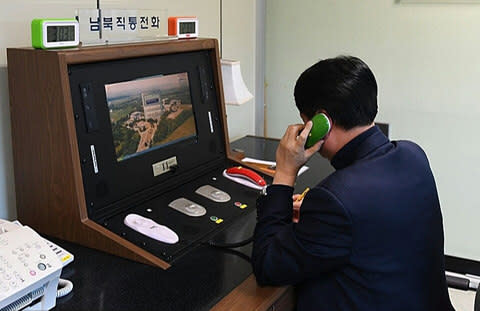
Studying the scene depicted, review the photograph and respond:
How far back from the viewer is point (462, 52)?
2.71 metres

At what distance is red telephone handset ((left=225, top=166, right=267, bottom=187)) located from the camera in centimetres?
172

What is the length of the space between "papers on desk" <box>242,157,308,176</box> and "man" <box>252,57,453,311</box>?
1.92 ft

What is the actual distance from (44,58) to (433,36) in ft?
6.79

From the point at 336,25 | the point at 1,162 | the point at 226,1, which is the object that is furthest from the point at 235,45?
the point at 1,162

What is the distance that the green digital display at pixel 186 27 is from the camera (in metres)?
1.75

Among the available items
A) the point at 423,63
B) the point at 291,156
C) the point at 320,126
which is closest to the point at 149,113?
the point at 291,156

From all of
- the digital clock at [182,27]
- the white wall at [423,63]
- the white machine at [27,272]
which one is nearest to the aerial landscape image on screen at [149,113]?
the digital clock at [182,27]

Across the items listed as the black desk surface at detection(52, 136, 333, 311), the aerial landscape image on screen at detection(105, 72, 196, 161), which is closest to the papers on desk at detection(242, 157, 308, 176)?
the aerial landscape image on screen at detection(105, 72, 196, 161)

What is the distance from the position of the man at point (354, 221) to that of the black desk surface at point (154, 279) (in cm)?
10

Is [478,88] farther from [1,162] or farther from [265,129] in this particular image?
[1,162]

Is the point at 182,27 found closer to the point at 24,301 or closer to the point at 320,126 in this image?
the point at 320,126

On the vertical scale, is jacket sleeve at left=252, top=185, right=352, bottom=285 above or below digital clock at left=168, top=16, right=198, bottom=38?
below

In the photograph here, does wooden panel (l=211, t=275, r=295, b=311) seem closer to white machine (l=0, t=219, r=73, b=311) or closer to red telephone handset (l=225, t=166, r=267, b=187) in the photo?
white machine (l=0, t=219, r=73, b=311)

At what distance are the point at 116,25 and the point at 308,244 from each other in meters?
0.92
